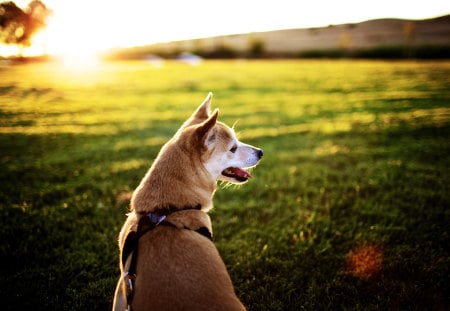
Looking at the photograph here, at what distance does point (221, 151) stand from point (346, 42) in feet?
259

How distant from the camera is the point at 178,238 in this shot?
2711 millimetres

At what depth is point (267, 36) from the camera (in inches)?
3755

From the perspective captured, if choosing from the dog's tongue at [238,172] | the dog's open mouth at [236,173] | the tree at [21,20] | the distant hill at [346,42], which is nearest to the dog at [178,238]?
the dog's open mouth at [236,173]

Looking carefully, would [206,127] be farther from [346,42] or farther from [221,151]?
[346,42]

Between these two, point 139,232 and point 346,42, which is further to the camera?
point 346,42

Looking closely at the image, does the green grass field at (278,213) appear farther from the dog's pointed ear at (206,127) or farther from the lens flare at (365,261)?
the dog's pointed ear at (206,127)

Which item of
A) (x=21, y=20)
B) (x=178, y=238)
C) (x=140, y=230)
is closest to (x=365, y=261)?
(x=178, y=238)

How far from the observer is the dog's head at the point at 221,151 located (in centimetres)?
349

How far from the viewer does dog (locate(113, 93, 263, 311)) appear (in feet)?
7.54

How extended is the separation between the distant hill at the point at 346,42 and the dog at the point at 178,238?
68.2m

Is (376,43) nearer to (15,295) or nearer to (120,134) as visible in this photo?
(120,134)

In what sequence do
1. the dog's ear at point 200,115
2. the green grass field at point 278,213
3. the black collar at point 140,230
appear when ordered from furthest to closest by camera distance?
→ 1. the dog's ear at point 200,115
2. the green grass field at point 278,213
3. the black collar at point 140,230

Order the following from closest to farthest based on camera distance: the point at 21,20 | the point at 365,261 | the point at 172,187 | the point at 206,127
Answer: the point at 172,187 → the point at 206,127 → the point at 365,261 → the point at 21,20

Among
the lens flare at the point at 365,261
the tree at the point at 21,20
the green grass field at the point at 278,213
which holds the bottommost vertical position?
the lens flare at the point at 365,261
